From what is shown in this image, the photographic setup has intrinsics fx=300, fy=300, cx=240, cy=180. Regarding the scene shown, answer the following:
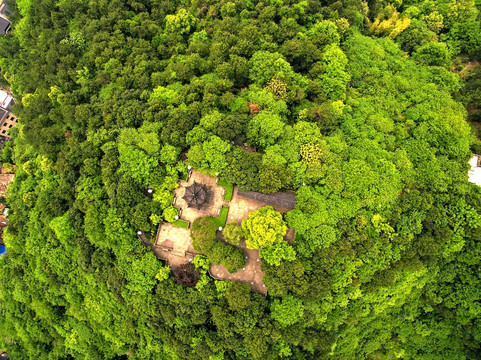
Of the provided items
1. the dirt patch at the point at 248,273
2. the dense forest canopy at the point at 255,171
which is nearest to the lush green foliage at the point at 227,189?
the dense forest canopy at the point at 255,171

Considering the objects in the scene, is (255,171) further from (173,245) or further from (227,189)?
(173,245)

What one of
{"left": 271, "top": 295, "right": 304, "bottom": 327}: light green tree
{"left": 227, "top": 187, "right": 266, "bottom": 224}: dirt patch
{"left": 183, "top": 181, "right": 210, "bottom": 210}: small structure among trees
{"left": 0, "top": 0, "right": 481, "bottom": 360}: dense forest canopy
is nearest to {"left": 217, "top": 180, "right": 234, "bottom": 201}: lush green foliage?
{"left": 227, "top": 187, "right": 266, "bottom": 224}: dirt patch

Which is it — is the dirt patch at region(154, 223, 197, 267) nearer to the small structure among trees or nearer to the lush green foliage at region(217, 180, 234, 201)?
the small structure among trees

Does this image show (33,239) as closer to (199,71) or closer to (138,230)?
(138,230)

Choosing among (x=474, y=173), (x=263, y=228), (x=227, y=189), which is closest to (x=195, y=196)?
(x=227, y=189)

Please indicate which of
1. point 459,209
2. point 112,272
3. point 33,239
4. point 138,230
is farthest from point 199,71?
point 459,209

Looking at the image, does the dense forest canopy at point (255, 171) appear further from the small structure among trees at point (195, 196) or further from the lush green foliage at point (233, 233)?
the small structure among trees at point (195, 196)
